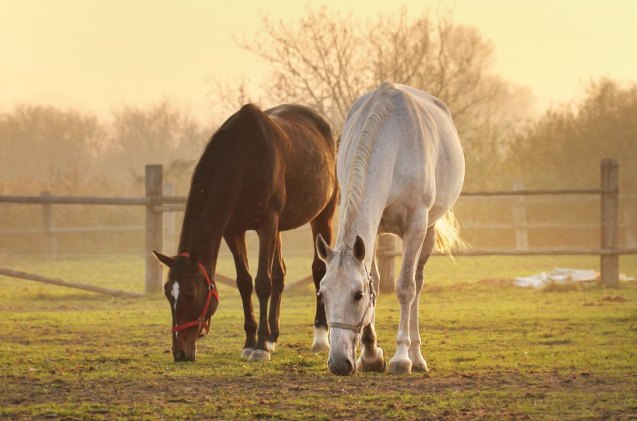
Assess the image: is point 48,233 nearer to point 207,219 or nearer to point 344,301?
point 207,219

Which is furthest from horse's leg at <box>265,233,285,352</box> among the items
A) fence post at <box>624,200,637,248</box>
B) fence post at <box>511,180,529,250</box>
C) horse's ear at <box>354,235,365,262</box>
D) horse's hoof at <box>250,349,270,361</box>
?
fence post at <box>624,200,637,248</box>

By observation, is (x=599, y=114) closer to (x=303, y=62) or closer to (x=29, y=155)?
(x=303, y=62)

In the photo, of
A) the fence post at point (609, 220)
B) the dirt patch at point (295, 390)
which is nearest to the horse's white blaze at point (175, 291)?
the dirt patch at point (295, 390)

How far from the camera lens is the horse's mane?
6.04m

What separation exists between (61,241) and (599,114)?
46.2 feet

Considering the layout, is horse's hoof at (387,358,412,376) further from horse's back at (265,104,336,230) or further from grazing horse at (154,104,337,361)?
horse's back at (265,104,336,230)

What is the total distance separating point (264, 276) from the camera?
25.6 ft

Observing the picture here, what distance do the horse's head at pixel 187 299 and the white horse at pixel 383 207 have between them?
3.71 ft

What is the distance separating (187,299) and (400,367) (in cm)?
148

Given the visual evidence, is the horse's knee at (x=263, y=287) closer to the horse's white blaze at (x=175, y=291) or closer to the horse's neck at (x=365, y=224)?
the horse's white blaze at (x=175, y=291)

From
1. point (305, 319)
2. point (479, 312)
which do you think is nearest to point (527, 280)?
point (479, 312)

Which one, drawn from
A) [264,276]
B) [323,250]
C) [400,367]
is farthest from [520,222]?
[323,250]

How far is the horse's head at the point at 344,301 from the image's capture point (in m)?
5.68

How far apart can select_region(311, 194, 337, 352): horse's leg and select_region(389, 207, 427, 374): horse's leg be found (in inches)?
40.6
